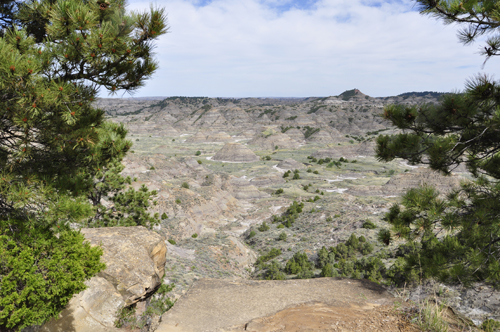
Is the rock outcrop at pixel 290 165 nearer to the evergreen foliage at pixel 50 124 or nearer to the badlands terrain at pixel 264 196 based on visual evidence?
the badlands terrain at pixel 264 196

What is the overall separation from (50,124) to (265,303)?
24.0 ft

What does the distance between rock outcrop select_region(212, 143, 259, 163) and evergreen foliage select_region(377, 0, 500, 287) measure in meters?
73.7

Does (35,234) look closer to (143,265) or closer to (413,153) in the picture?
(143,265)

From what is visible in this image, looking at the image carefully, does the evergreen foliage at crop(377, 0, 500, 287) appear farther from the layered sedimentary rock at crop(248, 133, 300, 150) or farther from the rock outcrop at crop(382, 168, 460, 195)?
the layered sedimentary rock at crop(248, 133, 300, 150)

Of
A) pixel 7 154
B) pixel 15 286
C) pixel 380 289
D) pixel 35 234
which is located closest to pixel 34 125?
pixel 7 154

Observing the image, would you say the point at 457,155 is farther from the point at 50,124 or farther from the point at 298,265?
the point at 298,265

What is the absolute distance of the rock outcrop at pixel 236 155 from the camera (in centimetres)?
8375

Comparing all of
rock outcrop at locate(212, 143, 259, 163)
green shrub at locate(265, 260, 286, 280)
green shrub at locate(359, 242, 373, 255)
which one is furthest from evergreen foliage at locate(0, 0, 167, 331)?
rock outcrop at locate(212, 143, 259, 163)

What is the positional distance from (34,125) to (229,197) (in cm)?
4173

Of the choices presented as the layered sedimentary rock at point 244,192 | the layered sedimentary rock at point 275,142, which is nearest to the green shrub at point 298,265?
the layered sedimentary rock at point 244,192

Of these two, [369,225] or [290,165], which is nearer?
[369,225]

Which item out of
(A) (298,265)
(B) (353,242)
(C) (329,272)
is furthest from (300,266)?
(B) (353,242)

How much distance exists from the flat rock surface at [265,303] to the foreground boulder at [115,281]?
1343 mm

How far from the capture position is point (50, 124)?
633 cm
